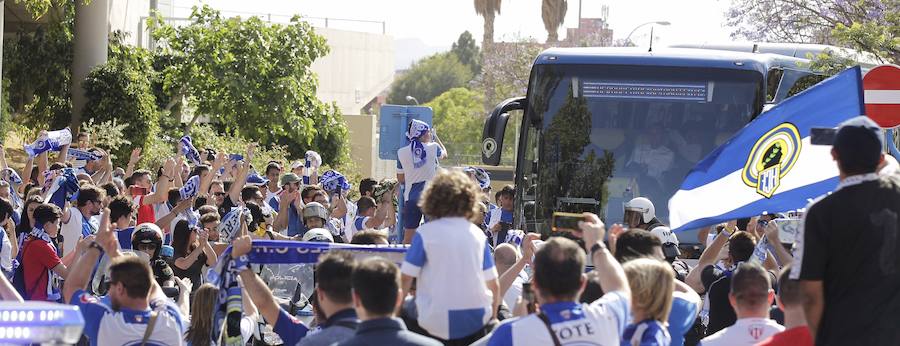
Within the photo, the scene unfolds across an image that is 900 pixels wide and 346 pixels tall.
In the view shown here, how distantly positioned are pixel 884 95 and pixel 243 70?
75.2 ft

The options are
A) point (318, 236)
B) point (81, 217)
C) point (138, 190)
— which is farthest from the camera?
point (138, 190)

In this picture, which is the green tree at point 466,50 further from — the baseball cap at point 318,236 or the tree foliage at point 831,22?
the baseball cap at point 318,236

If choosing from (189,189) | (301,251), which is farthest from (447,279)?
(189,189)

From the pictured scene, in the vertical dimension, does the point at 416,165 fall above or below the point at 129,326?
above

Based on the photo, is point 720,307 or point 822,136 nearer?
point 822,136

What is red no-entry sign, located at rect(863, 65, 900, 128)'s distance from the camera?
388 inches

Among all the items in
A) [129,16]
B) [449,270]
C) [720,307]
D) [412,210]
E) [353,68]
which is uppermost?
[129,16]

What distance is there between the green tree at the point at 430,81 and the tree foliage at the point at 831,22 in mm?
75111

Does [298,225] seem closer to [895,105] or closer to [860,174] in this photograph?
[895,105]

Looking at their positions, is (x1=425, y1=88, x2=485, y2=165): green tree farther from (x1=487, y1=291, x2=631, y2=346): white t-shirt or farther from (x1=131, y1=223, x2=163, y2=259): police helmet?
(x1=487, y1=291, x2=631, y2=346): white t-shirt

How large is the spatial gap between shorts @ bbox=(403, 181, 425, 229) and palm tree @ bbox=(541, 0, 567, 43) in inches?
1897

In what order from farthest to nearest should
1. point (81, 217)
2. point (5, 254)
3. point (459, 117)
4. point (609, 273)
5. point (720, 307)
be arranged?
point (459, 117), point (81, 217), point (5, 254), point (720, 307), point (609, 273)

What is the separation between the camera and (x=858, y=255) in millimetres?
5160

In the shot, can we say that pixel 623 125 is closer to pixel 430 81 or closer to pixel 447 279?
pixel 447 279
